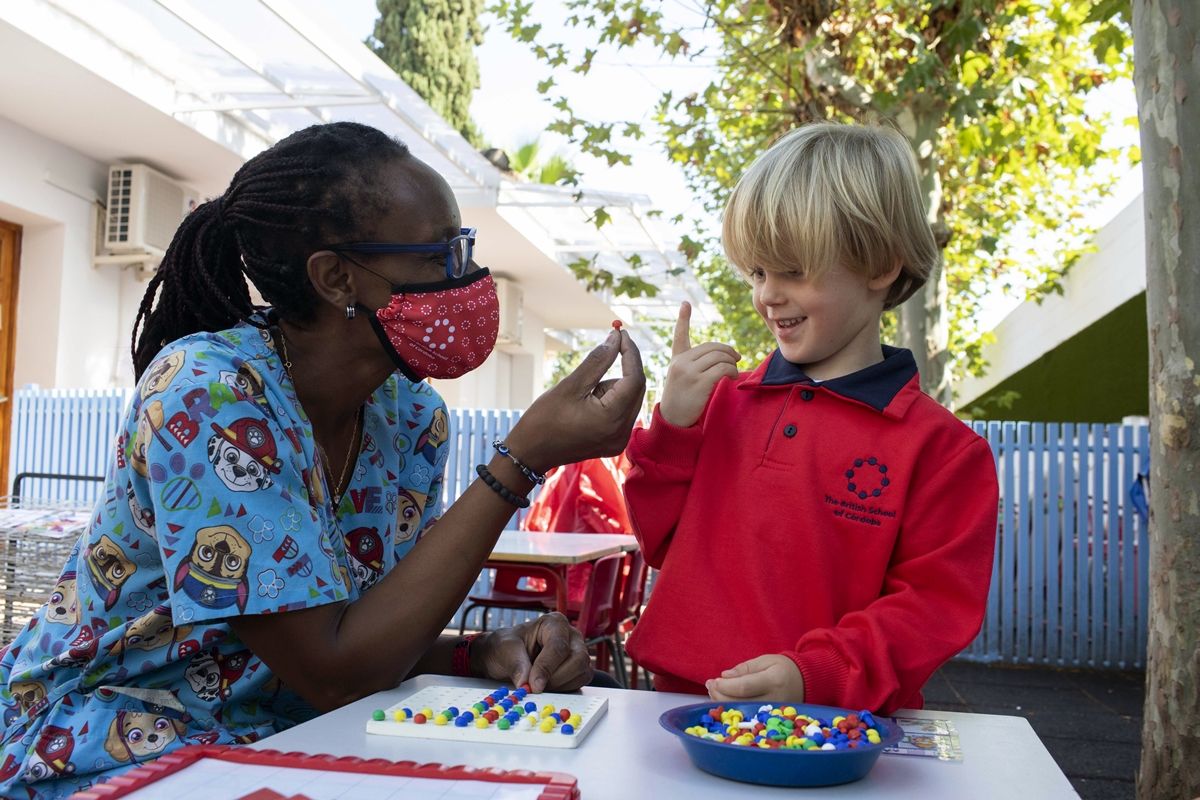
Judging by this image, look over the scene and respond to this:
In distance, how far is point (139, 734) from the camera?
149 cm

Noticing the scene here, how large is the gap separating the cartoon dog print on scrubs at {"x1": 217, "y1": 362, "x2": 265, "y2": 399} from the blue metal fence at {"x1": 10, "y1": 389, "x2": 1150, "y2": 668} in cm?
734

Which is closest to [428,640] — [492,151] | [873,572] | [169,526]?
[169,526]

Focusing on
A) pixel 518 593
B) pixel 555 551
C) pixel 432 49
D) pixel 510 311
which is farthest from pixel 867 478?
pixel 432 49

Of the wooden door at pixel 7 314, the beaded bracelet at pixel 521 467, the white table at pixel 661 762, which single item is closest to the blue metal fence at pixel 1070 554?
the beaded bracelet at pixel 521 467

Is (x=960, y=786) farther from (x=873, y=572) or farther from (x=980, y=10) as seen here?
(x=980, y=10)

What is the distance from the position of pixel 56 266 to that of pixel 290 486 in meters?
9.61

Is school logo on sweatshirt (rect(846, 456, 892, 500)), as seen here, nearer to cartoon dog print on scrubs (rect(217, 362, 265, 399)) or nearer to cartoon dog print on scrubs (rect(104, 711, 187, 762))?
cartoon dog print on scrubs (rect(217, 362, 265, 399))

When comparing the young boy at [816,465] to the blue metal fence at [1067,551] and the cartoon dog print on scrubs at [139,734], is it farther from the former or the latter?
the blue metal fence at [1067,551]

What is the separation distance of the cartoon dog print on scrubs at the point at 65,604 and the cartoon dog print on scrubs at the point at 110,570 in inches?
2.6

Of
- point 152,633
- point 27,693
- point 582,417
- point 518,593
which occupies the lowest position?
point 518,593

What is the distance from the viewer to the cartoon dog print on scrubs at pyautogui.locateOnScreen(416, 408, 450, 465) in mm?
2029

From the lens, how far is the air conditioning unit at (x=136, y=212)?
1003 cm

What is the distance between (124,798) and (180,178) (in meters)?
11.1

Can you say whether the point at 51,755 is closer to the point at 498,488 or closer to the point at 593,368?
the point at 498,488
